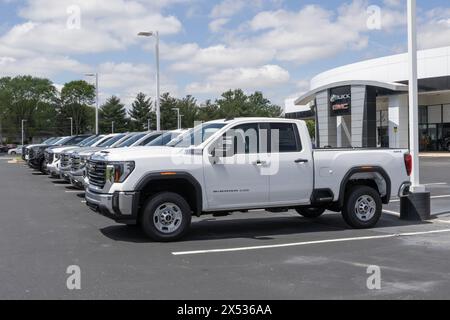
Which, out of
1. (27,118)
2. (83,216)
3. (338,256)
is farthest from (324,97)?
(27,118)

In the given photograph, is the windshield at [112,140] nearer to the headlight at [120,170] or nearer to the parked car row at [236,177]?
the parked car row at [236,177]

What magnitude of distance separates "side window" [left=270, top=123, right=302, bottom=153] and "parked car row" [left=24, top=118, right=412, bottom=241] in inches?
0.7

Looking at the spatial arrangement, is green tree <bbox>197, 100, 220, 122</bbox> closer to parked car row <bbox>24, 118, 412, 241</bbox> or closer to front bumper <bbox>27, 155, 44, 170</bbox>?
front bumper <bbox>27, 155, 44, 170</bbox>

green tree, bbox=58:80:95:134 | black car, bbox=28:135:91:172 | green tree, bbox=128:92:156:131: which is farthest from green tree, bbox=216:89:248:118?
black car, bbox=28:135:91:172

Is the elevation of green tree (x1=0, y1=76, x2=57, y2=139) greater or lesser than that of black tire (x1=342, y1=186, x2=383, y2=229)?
greater

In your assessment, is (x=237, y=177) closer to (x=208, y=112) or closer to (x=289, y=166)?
(x=289, y=166)

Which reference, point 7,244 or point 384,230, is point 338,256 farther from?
point 7,244

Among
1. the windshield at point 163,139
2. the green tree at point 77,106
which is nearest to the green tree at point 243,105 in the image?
the green tree at point 77,106

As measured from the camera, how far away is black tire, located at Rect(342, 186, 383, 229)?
1035 cm

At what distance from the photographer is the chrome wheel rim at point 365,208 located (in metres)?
10.4

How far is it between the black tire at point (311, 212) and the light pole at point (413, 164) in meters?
1.67

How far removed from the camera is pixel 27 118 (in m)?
123
